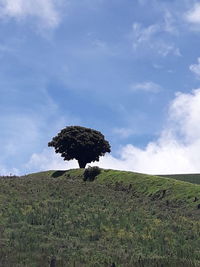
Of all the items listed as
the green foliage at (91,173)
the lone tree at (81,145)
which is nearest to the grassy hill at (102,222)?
the green foliage at (91,173)

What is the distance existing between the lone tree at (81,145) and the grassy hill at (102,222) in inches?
685

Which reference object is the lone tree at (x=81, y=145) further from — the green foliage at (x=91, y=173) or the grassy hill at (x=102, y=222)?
the grassy hill at (x=102, y=222)

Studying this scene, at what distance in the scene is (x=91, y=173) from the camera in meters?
72.6

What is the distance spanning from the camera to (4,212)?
4328 cm

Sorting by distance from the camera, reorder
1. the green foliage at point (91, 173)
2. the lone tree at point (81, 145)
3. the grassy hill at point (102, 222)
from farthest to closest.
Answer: the lone tree at point (81, 145) < the green foliage at point (91, 173) < the grassy hill at point (102, 222)

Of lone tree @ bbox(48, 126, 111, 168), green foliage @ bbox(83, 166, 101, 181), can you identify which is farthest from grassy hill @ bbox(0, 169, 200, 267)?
lone tree @ bbox(48, 126, 111, 168)

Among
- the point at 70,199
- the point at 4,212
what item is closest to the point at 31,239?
the point at 4,212

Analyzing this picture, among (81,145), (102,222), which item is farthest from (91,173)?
(102,222)

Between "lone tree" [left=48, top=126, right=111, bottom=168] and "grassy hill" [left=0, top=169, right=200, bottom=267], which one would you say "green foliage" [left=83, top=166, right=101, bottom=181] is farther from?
"lone tree" [left=48, top=126, right=111, bottom=168]

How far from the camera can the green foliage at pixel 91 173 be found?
71.9 meters

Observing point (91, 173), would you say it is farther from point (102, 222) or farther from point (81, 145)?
point (102, 222)

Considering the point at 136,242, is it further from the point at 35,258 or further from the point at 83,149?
the point at 83,149

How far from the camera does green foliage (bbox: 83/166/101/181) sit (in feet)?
236

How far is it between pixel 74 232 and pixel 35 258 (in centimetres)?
992
